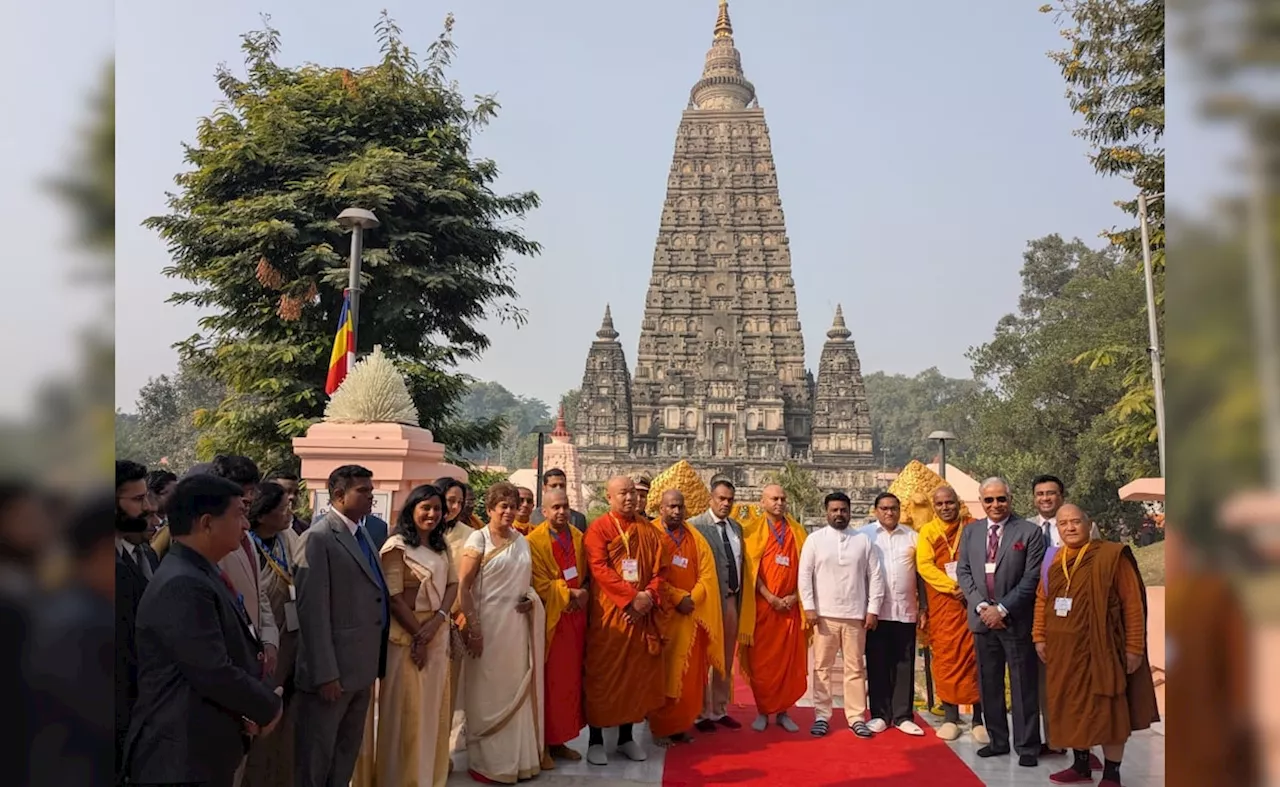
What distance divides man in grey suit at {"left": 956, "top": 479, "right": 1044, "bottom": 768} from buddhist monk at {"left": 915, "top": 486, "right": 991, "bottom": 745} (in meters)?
0.25

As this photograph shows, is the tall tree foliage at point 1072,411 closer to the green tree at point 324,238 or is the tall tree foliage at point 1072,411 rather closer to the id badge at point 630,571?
the green tree at point 324,238

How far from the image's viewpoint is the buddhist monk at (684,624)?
5453 millimetres

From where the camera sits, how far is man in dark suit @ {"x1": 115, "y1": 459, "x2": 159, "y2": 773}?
2.84 metres

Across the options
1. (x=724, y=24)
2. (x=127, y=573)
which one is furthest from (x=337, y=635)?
(x=724, y=24)

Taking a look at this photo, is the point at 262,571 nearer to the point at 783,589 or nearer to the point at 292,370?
the point at 783,589

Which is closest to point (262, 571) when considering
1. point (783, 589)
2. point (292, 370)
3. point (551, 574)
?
point (551, 574)

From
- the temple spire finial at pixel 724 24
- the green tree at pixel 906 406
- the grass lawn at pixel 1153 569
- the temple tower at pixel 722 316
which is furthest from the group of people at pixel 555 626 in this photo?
the green tree at pixel 906 406

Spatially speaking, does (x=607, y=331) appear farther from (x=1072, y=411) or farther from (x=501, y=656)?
(x=501, y=656)

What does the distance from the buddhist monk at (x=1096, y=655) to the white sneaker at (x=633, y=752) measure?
223cm

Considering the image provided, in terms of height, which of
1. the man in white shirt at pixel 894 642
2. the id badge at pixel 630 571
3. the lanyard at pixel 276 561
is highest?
the lanyard at pixel 276 561

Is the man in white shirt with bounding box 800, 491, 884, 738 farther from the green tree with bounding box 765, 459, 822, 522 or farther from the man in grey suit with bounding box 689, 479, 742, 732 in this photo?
the green tree with bounding box 765, 459, 822, 522

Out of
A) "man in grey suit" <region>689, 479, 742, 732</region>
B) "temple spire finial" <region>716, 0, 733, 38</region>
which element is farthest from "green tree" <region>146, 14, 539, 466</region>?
"temple spire finial" <region>716, 0, 733, 38</region>

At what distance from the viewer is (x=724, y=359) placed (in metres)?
39.9
